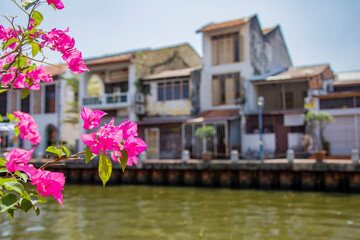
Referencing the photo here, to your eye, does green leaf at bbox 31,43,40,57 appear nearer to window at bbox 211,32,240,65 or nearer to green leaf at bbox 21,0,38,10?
green leaf at bbox 21,0,38,10

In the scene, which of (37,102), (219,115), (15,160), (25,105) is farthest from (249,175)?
(25,105)

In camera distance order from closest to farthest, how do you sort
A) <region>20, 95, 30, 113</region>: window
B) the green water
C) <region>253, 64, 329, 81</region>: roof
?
the green water, <region>253, 64, 329, 81</region>: roof, <region>20, 95, 30, 113</region>: window

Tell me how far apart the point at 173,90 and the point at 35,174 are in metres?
22.5

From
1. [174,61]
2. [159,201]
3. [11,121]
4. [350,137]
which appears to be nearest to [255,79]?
[350,137]

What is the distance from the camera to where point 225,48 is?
77.8 ft

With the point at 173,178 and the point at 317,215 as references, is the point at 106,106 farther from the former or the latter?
the point at 317,215

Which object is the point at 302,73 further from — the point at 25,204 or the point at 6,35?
the point at 25,204

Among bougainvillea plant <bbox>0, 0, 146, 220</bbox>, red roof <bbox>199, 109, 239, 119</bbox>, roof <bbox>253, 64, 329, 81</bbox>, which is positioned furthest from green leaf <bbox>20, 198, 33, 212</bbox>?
roof <bbox>253, 64, 329, 81</bbox>

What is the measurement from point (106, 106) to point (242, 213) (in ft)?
55.2

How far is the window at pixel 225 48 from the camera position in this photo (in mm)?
23438

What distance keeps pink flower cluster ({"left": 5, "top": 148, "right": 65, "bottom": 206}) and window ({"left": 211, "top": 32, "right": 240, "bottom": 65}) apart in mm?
22006

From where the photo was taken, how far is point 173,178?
18203 millimetres

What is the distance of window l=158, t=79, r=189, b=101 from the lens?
24.2 m

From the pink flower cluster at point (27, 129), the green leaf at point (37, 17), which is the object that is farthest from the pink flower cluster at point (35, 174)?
the green leaf at point (37, 17)
